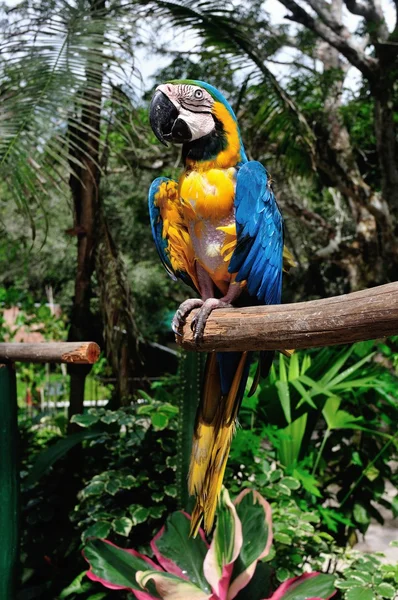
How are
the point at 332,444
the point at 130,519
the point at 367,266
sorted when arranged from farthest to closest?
1. the point at 367,266
2. the point at 332,444
3. the point at 130,519

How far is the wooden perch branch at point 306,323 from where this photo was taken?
0.64 meters

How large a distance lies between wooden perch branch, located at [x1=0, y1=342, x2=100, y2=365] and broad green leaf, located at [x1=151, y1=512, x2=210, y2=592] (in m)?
0.54

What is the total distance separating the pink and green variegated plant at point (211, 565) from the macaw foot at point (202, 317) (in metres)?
0.66

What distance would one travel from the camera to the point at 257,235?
0.90m

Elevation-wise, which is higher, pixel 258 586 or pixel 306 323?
pixel 306 323

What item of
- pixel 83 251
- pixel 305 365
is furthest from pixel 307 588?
pixel 83 251

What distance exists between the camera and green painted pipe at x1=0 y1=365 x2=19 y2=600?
48.5 inches

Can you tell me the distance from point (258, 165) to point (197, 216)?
137mm

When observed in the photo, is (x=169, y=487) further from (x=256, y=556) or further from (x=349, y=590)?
(x=349, y=590)

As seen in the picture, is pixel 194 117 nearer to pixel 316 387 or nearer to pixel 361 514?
pixel 316 387

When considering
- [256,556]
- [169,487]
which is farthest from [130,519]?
[256,556]

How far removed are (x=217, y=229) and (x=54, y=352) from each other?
1.60 ft

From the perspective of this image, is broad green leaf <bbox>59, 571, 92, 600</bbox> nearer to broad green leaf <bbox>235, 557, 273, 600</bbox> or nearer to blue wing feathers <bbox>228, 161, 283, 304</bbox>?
broad green leaf <bbox>235, 557, 273, 600</bbox>

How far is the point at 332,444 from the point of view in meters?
2.08
